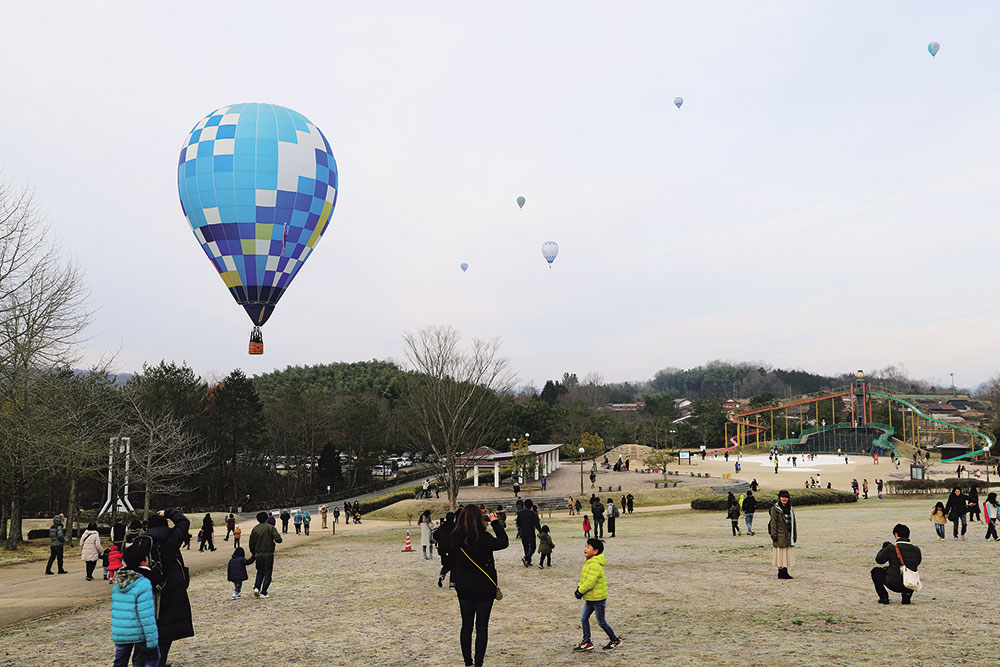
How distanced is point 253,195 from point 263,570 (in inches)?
722

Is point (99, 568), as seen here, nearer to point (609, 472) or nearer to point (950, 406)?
point (609, 472)

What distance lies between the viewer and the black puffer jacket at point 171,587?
7449 mm

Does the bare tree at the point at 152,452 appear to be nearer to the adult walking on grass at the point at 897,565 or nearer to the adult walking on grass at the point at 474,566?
the adult walking on grass at the point at 474,566

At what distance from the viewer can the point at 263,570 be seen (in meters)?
13.2

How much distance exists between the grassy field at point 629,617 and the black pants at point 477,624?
2.98ft

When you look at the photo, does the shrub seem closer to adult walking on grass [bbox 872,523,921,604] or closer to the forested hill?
adult walking on grass [bbox 872,523,921,604]

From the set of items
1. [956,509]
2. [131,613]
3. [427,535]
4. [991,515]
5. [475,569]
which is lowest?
[427,535]

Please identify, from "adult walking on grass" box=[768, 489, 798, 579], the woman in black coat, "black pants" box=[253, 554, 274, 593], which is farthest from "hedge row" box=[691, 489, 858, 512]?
the woman in black coat

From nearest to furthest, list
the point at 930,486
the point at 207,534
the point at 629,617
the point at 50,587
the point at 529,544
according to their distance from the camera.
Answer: the point at 629,617, the point at 529,544, the point at 50,587, the point at 207,534, the point at 930,486

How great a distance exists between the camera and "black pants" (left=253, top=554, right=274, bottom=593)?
13.0m

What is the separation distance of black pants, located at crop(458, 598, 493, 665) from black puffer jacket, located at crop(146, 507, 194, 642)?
2.86 meters

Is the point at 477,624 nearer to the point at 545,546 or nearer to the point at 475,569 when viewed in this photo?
the point at 475,569

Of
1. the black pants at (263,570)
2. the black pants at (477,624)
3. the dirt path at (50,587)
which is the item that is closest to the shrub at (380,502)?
the dirt path at (50,587)

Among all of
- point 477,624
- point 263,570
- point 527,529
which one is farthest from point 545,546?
point 477,624
